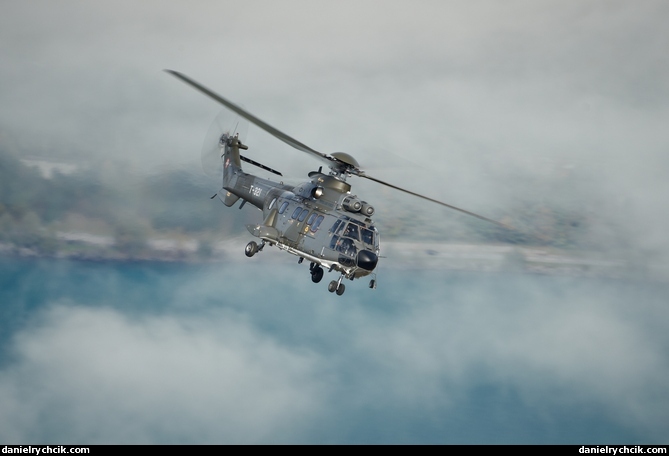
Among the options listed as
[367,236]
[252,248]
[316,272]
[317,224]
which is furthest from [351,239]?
[252,248]

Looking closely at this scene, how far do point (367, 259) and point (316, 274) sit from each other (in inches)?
159

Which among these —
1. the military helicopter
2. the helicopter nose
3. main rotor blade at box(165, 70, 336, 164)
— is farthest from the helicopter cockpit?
main rotor blade at box(165, 70, 336, 164)

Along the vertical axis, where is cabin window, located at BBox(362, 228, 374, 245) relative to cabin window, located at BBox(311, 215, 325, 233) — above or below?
below

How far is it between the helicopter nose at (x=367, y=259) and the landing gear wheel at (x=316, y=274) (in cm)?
372

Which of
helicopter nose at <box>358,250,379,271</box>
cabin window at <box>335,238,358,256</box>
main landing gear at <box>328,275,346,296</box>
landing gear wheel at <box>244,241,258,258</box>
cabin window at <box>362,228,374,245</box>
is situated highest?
landing gear wheel at <box>244,241,258,258</box>

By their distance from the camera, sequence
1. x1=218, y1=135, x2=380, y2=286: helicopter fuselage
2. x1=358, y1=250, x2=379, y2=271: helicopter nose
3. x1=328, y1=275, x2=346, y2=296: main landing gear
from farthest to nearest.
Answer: x1=328, y1=275, x2=346, y2=296: main landing gear → x1=218, y1=135, x2=380, y2=286: helicopter fuselage → x1=358, y1=250, x2=379, y2=271: helicopter nose

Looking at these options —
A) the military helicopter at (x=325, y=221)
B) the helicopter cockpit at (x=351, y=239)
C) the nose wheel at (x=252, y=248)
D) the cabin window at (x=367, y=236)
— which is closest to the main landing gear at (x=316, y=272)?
the military helicopter at (x=325, y=221)

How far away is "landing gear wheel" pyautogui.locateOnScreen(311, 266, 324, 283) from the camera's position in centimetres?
2770

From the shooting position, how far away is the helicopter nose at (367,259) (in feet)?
79.3

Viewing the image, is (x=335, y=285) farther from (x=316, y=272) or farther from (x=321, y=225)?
(x=316, y=272)

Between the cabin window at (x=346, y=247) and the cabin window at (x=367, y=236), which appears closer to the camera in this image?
the cabin window at (x=346, y=247)

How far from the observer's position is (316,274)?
1091 inches

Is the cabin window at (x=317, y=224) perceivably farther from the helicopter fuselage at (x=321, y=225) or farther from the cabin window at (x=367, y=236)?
the cabin window at (x=367, y=236)

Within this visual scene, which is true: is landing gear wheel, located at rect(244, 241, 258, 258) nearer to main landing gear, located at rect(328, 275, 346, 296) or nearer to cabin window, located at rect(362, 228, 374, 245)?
main landing gear, located at rect(328, 275, 346, 296)
